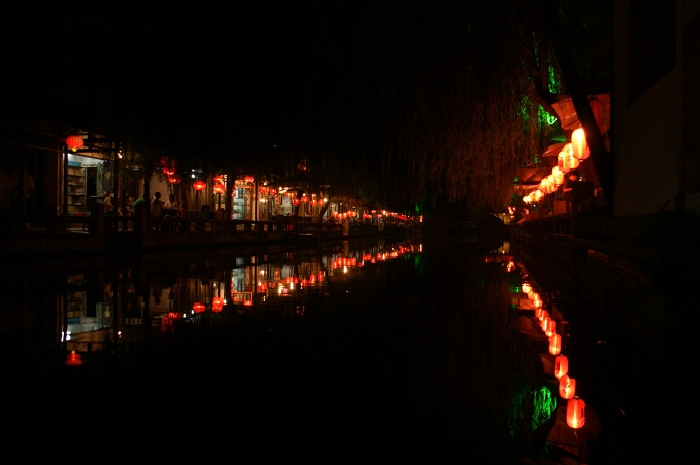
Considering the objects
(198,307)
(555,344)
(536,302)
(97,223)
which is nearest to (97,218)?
(97,223)

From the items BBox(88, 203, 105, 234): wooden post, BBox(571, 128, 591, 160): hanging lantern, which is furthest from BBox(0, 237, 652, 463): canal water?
BBox(88, 203, 105, 234): wooden post

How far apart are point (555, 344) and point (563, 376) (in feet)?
3.43

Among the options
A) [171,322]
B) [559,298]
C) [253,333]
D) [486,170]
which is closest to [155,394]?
[253,333]

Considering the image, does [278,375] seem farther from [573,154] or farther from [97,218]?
[97,218]

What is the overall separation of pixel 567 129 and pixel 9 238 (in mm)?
12963

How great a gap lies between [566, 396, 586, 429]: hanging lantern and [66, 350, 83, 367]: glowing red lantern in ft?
10.5

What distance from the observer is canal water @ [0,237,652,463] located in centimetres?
238

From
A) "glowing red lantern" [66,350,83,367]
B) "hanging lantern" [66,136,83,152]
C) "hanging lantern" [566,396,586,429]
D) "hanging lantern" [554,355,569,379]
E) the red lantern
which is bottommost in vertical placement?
"hanging lantern" [554,355,569,379]

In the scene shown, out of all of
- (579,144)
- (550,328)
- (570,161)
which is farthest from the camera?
(570,161)

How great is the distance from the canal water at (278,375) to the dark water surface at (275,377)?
0.01 m

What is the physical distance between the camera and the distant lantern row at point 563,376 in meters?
2.80

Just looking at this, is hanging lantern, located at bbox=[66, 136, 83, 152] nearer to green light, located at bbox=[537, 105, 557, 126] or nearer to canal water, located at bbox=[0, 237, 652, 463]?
canal water, located at bbox=[0, 237, 652, 463]

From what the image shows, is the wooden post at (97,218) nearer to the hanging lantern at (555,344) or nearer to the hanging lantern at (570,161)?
the hanging lantern at (570,161)

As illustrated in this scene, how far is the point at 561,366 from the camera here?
152 inches
